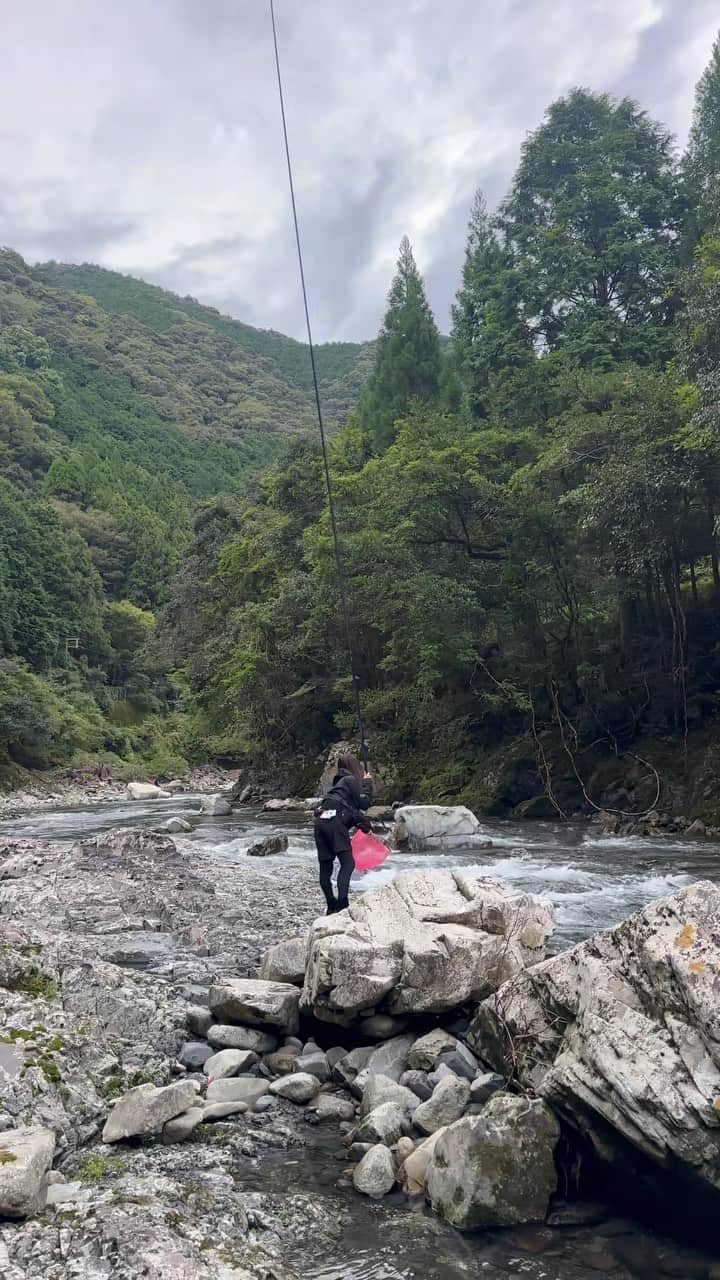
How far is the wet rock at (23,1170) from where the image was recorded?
3.83m

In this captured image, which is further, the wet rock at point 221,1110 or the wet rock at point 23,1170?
the wet rock at point 221,1110

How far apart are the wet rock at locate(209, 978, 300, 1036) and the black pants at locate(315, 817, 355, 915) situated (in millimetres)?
1983

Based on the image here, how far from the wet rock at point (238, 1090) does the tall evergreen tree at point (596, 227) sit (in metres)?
29.4

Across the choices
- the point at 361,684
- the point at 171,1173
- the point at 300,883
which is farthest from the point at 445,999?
the point at 361,684

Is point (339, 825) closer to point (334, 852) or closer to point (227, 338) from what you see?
point (334, 852)

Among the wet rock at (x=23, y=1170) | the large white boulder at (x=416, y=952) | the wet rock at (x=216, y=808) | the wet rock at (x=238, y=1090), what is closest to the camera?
the wet rock at (x=23, y=1170)

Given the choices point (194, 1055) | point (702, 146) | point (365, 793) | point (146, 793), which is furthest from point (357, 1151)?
point (702, 146)

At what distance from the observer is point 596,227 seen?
117 feet

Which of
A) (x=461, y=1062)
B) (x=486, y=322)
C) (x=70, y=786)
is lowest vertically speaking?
(x=70, y=786)

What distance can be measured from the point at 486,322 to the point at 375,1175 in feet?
122

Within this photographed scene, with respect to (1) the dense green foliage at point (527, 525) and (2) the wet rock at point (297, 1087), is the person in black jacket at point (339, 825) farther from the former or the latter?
(1) the dense green foliage at point (527, 525)

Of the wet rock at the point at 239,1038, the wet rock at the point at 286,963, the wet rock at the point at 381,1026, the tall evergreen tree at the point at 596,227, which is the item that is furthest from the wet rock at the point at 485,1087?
the tall evergreen tree at the point at 596,227

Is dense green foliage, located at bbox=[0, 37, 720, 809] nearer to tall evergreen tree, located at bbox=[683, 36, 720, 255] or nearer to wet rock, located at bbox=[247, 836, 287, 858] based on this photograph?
tall evergreen tree, located at bbox=[683, 36, 720, 255]

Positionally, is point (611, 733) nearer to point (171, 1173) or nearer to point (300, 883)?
point (300, 883)
